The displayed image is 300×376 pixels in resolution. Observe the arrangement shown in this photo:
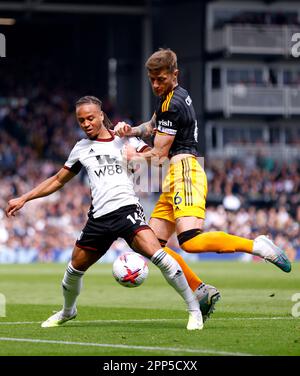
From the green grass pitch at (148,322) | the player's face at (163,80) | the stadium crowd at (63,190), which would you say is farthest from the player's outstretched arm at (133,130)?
the stadium crowd at (63,190)

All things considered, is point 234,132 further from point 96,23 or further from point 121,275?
point 121,275

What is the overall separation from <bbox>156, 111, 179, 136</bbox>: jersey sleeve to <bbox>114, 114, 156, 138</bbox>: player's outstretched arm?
338 mm

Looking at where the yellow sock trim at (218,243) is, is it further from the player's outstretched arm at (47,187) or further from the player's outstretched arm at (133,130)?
the player's outstretched arm at (47,187)

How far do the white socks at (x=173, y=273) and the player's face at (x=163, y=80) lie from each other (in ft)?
5.65

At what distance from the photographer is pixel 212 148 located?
160 feet

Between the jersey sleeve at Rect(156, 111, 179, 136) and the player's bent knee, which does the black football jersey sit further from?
the player's bent knee

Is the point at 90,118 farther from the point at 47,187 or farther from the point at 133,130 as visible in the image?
the point at 47,187

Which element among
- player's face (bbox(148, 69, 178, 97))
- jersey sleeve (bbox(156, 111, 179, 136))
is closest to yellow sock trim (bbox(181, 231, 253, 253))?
jersey sleeve (bbox(156, 111, 179, 136))

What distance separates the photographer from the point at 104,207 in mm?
10945

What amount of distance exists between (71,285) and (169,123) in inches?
78.4

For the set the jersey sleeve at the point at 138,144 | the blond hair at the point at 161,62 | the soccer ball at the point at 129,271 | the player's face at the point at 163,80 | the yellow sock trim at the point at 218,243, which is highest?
the blond hair at the point at 161,62

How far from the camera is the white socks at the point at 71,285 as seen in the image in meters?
11.1
